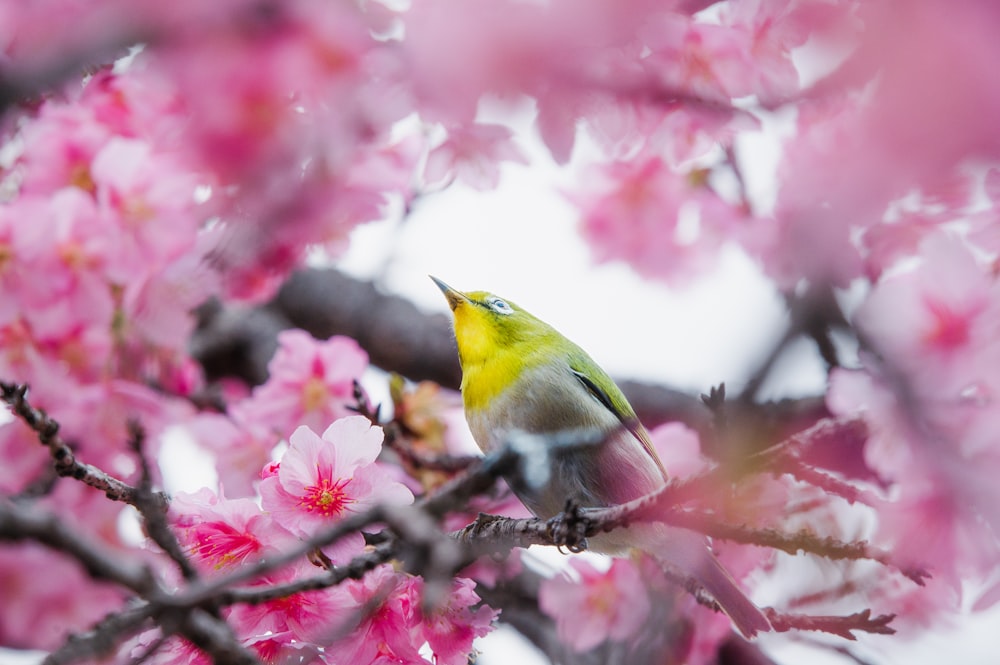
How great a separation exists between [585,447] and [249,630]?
1.14 metres

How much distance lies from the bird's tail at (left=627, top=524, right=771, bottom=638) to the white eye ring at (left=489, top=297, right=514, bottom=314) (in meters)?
1.06

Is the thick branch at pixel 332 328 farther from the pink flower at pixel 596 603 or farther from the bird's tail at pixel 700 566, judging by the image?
the bird's tail at pixel 700 566

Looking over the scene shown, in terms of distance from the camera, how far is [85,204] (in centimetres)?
264

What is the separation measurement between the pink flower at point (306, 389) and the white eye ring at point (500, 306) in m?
0.57

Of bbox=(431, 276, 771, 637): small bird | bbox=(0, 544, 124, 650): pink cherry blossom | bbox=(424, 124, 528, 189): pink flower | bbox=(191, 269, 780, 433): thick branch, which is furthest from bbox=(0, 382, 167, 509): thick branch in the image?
bbox=(191, 269, 780, 433): thick branch

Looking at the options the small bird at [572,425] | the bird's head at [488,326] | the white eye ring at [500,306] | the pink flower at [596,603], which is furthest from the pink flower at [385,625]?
the white eye ring at [500,306]

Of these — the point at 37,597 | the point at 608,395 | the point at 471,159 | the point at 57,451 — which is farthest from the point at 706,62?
the point at 37,597

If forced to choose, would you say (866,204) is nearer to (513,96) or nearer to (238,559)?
(513,96)

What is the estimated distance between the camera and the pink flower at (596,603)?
2.71 m

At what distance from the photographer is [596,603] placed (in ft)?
8.99

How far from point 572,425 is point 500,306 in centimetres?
72

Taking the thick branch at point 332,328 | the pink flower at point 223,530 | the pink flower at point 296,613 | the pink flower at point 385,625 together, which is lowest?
the thick branch at point 332,328

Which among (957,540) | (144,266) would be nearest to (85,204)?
(144,266)

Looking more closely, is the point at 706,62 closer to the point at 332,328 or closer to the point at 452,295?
the point at 452,295
